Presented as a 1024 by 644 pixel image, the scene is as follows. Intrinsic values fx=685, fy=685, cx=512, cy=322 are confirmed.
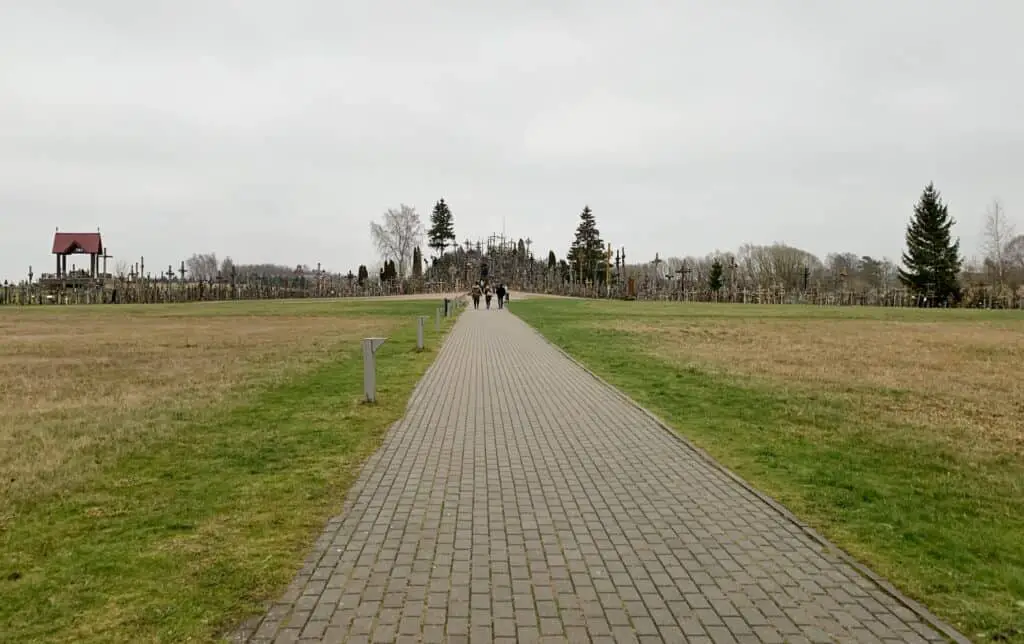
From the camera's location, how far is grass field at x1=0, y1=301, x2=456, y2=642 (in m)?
3.77

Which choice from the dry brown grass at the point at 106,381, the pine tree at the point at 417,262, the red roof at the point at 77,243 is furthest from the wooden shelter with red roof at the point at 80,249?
the dry brown grass at the point at 106,381

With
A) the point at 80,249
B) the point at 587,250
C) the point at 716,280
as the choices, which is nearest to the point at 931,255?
the point at 716,280

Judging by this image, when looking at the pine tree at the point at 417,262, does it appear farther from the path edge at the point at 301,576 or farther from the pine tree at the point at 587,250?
the path edge at the point at 301,576

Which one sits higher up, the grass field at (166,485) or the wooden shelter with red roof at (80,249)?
the wooden shelter with red roof at (80,249)

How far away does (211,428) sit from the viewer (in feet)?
28.1

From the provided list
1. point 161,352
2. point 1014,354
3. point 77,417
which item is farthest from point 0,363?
point 1014,354

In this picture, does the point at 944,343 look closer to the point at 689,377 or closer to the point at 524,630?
the point at 689,377

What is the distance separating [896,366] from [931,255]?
188 feet

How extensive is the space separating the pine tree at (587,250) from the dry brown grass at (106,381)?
61853 millimetres

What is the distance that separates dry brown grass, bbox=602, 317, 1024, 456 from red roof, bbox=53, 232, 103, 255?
60.7 meters

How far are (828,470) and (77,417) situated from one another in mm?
9332

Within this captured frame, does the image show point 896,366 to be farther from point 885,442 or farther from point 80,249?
point 80,249

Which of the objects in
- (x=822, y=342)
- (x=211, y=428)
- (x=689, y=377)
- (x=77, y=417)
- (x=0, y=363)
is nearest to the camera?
A: (x=211, y=428)

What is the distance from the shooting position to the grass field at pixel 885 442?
14.6ft
